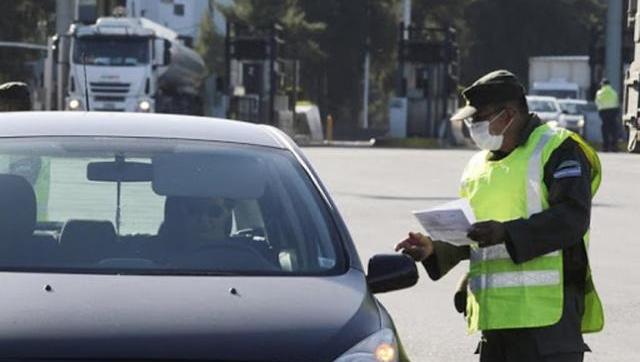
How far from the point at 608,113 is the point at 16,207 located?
129 feet

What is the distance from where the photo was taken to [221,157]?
6457 mm

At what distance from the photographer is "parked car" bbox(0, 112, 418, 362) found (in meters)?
5.02

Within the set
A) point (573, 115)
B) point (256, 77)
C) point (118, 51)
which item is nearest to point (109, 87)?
point (118, 51)

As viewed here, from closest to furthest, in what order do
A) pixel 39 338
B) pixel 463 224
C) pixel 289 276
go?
pixel 39 338
pixel 289 276
pixel 463 224

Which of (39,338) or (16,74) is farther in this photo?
(16,74)

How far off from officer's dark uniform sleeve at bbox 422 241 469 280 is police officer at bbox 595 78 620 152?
37.5 meters

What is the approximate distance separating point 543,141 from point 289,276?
114 cm

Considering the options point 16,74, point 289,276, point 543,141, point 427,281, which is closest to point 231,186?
point 289,276

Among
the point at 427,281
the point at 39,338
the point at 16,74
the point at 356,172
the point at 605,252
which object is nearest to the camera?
the point at 39,338

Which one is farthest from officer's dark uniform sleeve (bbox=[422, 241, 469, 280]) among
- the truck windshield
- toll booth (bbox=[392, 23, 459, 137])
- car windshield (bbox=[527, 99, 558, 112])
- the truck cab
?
car windshield (bbox=[527, 99, 558, 112])

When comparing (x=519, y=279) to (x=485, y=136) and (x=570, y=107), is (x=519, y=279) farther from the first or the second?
(x=570, y=107)

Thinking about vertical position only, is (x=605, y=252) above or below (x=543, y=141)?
below

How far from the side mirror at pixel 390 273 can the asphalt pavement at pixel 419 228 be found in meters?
4.20

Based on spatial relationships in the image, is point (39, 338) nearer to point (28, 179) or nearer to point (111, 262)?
point (111, 262)
